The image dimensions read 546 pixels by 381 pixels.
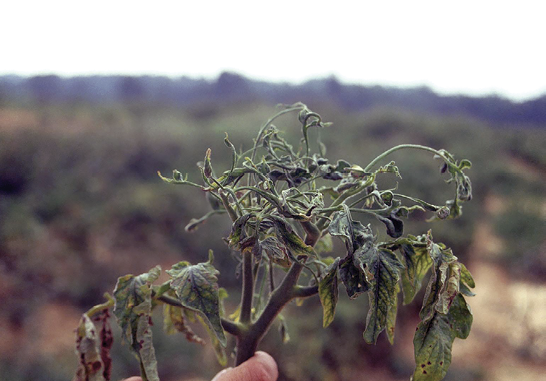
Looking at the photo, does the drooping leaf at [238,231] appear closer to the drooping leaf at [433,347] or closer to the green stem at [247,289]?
the green stem at [247,289]

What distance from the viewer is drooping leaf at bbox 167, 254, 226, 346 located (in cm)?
83

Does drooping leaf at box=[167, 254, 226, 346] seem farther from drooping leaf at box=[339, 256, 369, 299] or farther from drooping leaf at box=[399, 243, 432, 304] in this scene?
drooping leaf at box=[399, 243, 432, 304]

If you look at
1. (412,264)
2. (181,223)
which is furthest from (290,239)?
(181,223)

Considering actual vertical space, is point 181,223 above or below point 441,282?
below

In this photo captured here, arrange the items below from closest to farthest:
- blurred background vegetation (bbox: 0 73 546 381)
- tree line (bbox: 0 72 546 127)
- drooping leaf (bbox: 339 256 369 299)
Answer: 1. drooping leaf (bbox: 339 256 369 299)
2. blurred background vegetation (bbox: 0 73 546 381)
3. tree line (bbox: 0 72 546 127)

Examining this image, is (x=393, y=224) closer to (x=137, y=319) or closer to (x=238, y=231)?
(x=238, y=231)

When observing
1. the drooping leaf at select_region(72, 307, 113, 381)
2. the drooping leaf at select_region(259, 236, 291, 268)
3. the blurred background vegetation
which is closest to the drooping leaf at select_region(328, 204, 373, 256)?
the drooping leaf at select_region(259, 236, 291, 268)

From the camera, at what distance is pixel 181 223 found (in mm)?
8266

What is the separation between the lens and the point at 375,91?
1972 centimetres

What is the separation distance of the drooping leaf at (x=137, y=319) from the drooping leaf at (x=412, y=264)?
20.9 inches

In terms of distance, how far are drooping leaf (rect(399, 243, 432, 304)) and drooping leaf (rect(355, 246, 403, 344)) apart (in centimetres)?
7

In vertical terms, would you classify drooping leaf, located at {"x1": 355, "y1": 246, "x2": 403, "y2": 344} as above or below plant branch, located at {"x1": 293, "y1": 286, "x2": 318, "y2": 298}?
above

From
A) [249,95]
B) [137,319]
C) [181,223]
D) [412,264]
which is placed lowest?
[181,223]

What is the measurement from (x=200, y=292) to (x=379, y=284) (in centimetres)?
35
